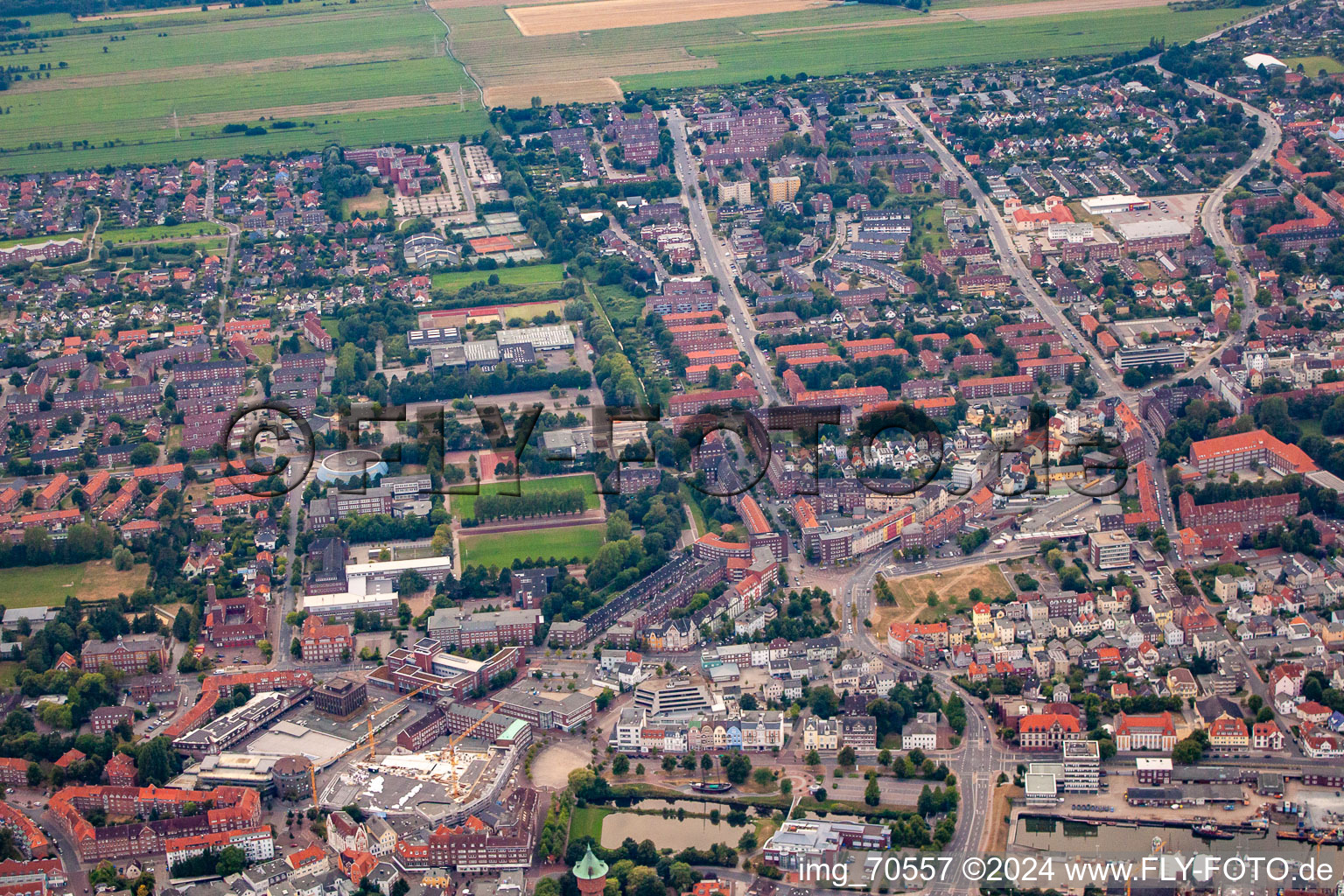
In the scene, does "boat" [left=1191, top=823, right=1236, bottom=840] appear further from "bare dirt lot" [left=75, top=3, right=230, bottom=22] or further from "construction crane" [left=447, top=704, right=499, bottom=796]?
"bare dirt lot" [left=75, top=3, right=230, bottom=22]

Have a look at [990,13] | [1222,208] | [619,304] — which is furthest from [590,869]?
[990,13]

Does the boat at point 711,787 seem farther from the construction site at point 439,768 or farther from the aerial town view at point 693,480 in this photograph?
the construction site at point 439,768

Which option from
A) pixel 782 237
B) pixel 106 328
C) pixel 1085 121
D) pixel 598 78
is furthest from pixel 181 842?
pixel 598 78

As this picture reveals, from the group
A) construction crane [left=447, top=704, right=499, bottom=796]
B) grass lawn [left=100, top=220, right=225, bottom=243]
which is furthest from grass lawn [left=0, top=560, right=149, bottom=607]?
grass lawn [left=100, top=220, right=225, bottom=243]

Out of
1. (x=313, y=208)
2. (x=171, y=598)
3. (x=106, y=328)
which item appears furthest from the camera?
(x=313, y=208)

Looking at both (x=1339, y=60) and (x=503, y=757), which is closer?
(x=503, y=757)

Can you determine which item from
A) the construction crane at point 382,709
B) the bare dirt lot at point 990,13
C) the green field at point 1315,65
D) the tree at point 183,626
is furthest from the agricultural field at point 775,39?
the construction crane at point 382,709

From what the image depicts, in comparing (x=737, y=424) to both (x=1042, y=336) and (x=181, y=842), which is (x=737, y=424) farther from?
(x=181, y=842)
